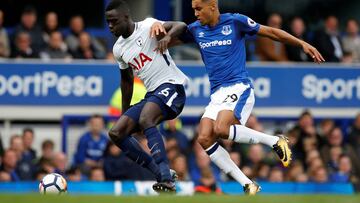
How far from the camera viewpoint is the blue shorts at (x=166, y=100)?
15570 millimetres

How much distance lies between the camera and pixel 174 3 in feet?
87.0

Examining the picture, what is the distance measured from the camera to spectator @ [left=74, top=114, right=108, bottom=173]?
22.2m

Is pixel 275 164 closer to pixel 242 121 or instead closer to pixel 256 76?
pixel 256 76

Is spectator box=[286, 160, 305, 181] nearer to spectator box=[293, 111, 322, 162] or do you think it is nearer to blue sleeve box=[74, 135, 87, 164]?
spectator box=[293, 111, 322, 162]

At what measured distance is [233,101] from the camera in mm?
15570

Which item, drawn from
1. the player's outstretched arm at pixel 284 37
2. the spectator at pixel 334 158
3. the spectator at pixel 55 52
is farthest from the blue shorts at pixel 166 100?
the spectator at pixel 55 52

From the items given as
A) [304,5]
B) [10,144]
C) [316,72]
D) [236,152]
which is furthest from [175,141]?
[304,5]

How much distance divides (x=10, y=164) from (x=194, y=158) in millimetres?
2994

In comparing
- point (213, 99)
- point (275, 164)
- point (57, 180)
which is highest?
point (213, 99)

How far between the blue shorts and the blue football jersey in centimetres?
43

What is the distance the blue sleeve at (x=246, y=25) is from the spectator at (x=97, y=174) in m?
5.62

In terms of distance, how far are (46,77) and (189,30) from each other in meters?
8.47

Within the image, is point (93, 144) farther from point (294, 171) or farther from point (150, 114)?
point (150, 114)

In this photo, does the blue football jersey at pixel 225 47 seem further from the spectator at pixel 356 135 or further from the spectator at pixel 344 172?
the spectator at pixel 356 135
